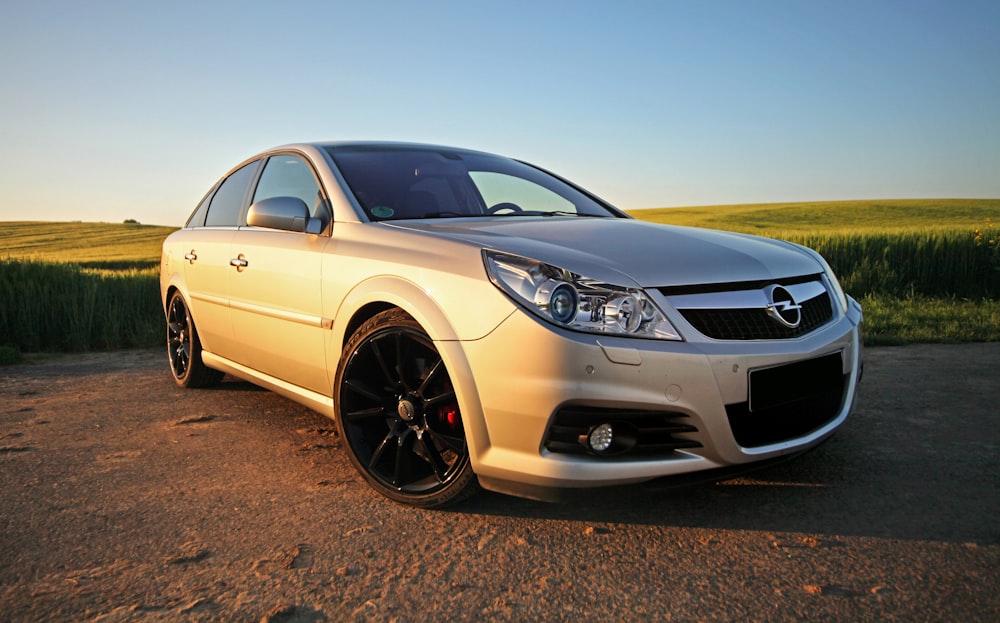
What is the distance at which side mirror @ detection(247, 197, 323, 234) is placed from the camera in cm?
353

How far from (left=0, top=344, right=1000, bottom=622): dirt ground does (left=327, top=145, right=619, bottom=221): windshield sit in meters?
1.24

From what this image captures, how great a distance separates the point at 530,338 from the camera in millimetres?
2449

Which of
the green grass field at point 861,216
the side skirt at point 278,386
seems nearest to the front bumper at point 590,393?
the side skirt at point 278,386

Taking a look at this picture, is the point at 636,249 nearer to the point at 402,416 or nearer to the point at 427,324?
the point at 427,324

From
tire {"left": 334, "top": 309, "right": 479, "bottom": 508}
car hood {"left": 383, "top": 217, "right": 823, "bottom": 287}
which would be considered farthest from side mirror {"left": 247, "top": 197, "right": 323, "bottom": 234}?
tire {"left": 334, "top": 309, "right": 479, "bottom": 508}

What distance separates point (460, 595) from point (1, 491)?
7.21ft

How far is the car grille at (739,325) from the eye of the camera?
2549 millimetres

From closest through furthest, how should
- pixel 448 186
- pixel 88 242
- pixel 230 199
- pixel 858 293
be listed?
pixel 448 186 → pixel 230 199 → pixel 858 293 → pixel 88 242

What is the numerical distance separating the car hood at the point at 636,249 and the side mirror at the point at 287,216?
468 mm

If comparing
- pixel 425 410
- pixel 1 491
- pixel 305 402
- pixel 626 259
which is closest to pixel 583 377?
pixel 626 259

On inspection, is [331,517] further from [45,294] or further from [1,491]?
[45,294]

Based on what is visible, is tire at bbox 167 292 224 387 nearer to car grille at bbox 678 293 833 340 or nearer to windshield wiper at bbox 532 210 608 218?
windshield wiper at bbox 532 210 608 218

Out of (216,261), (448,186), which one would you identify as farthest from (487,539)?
(216,261)

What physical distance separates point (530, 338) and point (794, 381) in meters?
0.98
